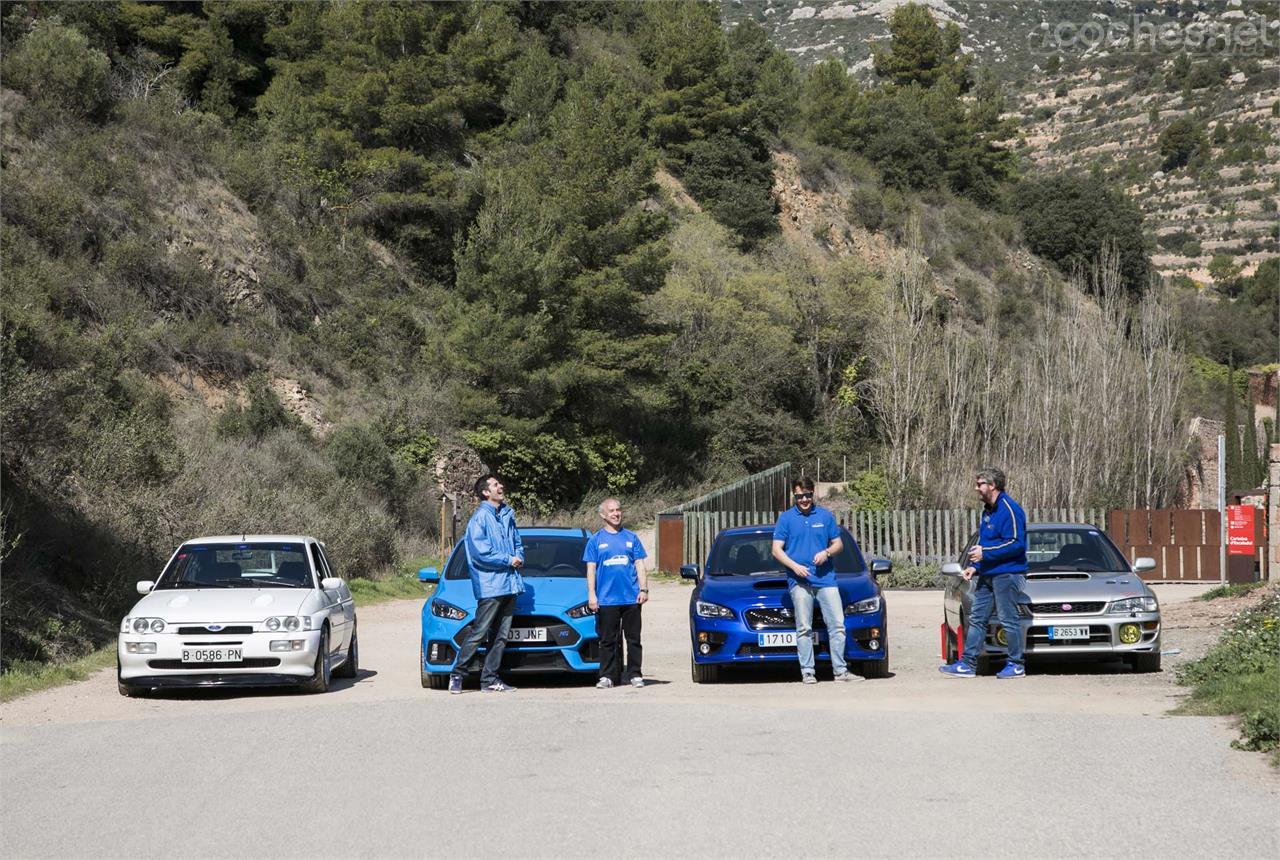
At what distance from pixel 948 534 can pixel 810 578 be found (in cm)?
2314

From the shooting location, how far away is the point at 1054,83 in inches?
6924

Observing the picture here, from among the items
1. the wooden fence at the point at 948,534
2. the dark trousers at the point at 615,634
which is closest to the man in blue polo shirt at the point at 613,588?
the dark trousers at the point at 615,634

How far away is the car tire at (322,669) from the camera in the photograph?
14.3 metres

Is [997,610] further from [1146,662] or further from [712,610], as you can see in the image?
[712,610]

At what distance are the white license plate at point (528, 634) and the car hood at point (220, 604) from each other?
6.85ft

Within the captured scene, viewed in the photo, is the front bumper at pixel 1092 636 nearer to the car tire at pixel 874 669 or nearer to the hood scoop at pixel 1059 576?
the hood scoop at pixel 1059 576

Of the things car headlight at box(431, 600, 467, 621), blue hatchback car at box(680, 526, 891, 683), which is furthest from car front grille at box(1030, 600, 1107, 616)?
car headlight at box(431, 600, 467, 621)

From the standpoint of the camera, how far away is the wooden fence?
36.5m

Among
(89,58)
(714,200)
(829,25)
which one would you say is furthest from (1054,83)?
(89,58)

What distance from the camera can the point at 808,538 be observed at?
14.4 metres

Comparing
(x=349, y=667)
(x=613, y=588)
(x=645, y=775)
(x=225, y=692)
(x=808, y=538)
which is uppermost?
(x=808, y=538)

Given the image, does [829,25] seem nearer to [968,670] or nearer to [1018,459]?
[1018,459]

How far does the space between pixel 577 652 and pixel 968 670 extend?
4.00 m

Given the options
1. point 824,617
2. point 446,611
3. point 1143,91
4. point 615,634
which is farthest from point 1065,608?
point 1143,91
